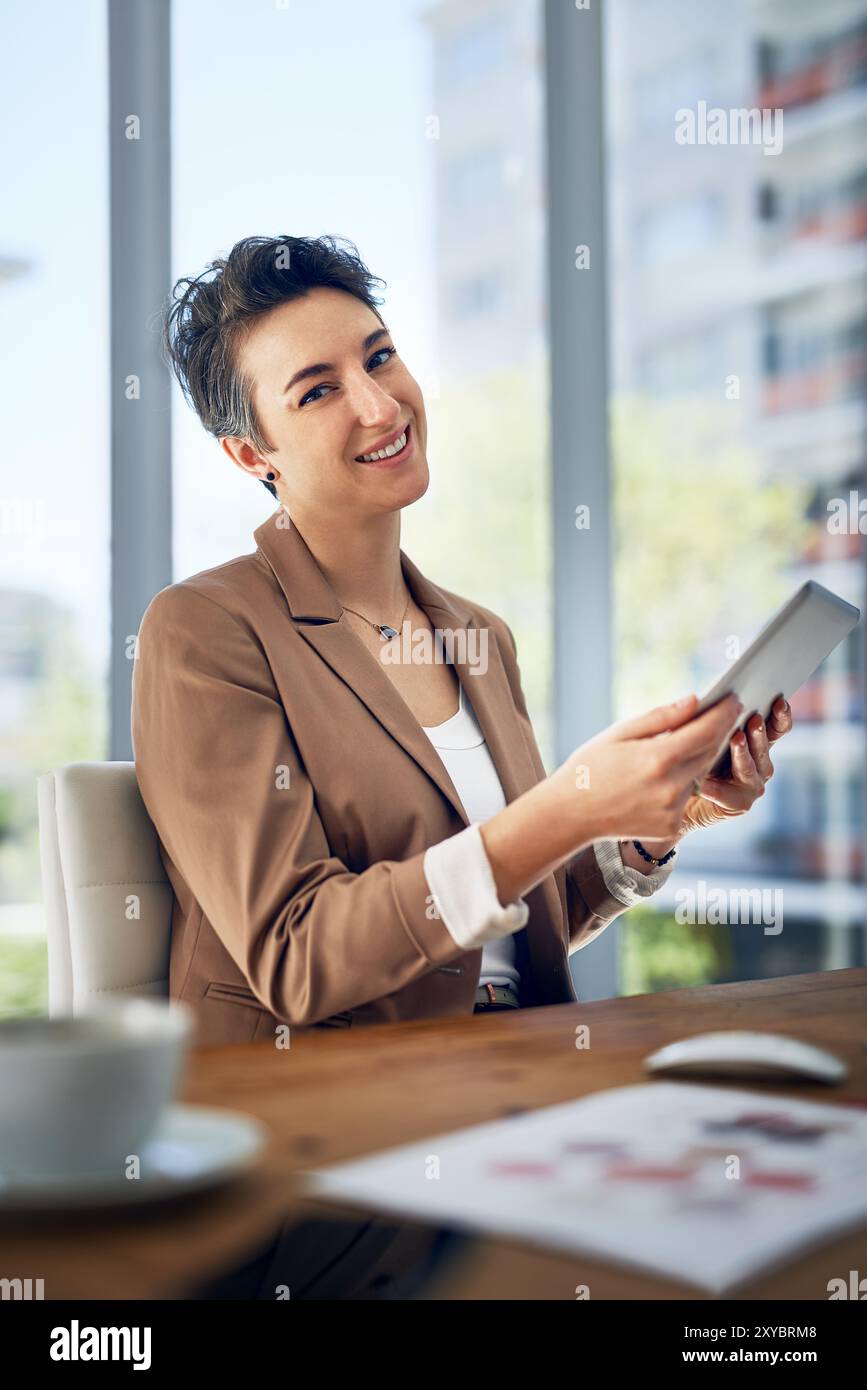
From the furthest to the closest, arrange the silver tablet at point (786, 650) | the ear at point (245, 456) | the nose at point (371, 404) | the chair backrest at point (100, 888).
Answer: the ear at point (245, 456) → the nose at point (371, 404) → the chair backrest at point (100, 888) → the silver tablet at point (786, 650)

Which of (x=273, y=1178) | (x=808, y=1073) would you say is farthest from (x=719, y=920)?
(x=273, y=1178)

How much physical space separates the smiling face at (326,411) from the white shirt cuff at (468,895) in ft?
2.08

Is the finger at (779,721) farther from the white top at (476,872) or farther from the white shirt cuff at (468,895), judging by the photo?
the white shirt cuff at (468,895)

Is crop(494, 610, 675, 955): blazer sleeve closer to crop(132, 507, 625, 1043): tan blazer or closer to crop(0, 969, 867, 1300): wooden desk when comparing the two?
crop(132, 507, 625, 1043): tan blazer

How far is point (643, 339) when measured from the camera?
3.15 m

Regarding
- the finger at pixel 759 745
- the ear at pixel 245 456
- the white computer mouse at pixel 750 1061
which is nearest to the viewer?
the white computer mouse at pixel 750 1061

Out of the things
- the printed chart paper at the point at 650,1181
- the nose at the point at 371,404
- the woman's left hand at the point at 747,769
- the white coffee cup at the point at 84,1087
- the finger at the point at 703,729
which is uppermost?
the nose at the point at 371,404

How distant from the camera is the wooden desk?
528mm

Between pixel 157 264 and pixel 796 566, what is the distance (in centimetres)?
189

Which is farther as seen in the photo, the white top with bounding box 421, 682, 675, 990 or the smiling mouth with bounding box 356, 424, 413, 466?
the smiling mouth with bounding box 356, 424, 413, 466

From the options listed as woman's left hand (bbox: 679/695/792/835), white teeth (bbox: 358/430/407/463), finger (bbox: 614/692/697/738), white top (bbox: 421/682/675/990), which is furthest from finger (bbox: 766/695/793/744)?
white teeth (bbox: 358/430/407/463)

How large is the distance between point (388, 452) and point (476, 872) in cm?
71

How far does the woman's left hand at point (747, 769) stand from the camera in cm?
148

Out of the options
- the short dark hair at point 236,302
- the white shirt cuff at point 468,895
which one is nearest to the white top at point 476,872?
the white shirt cuff at point 468,895
